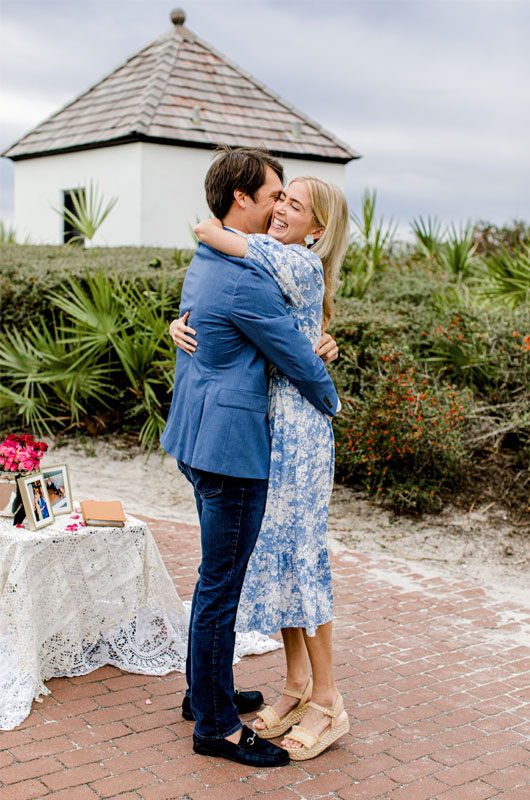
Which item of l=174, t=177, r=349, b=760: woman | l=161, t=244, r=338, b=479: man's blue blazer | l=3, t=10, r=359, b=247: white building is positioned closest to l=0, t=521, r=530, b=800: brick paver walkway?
l=174, t=177, r=349, b=760: woman

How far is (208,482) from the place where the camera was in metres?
3.29

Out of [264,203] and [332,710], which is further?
[332,710]

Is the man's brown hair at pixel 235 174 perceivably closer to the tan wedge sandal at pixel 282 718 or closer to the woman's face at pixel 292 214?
the woman's face at pixel 292 214

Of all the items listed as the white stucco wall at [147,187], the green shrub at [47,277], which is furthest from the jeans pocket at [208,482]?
the white stucco wall at [147,187]

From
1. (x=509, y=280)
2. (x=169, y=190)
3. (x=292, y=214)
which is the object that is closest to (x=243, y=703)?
(x=292, y=214)

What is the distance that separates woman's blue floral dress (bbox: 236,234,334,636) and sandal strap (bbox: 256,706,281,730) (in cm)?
47

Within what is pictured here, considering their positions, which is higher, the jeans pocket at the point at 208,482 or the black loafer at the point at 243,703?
the jeans pocket at the point at 208,482

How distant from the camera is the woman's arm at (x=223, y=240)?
3.24 meters

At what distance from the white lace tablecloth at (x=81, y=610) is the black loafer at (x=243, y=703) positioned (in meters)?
0.48

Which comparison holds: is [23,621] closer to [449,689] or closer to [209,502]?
[209,502]

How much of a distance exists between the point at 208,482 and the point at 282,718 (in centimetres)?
123

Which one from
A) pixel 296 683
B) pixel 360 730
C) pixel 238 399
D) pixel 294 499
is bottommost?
pixel 360 730

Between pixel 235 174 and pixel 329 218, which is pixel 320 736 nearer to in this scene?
pixel 329 218

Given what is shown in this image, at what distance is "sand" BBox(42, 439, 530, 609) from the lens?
6.41 meters
